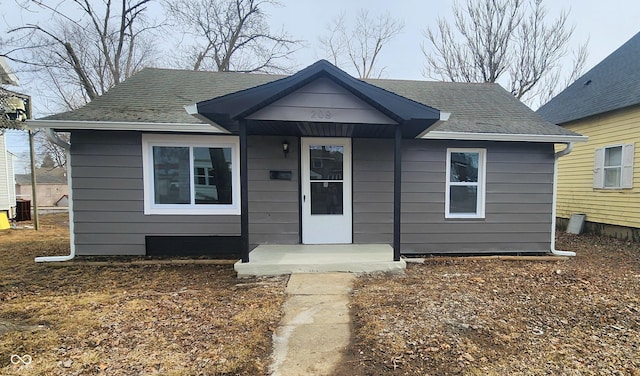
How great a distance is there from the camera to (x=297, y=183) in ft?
17.7

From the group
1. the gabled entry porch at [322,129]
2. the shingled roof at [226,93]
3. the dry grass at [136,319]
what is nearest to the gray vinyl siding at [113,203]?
the shingled roof at [226,93]

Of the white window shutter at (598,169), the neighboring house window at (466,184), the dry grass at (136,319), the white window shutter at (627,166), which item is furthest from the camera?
the white window shutter at (598,169)

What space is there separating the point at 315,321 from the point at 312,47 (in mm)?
16123

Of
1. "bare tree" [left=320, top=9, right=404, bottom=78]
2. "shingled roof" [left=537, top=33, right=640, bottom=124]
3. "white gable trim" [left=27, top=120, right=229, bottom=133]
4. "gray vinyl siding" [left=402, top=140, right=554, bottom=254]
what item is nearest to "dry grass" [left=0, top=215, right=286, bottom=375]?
"white gable trim" [left=27, top=120, right=229, bottom=133]

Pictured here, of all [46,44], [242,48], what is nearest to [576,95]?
[242,48]

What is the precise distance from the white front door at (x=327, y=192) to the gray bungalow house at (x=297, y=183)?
0.02 m

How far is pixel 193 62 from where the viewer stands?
1612 centimetres

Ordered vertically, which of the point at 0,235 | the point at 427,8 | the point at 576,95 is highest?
the point at 427,8

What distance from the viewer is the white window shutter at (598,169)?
26.9 ft

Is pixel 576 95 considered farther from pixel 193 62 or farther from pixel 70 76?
pixel 70 76

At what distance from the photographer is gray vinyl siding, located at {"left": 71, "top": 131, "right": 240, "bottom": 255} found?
5105mm

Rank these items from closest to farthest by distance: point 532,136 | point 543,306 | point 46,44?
point 543,306
point 532,136
point 46,44

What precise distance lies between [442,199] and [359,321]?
3443 millimetres

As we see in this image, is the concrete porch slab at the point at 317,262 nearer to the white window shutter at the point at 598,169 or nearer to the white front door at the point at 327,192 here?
the white front door at the point at 327,192
